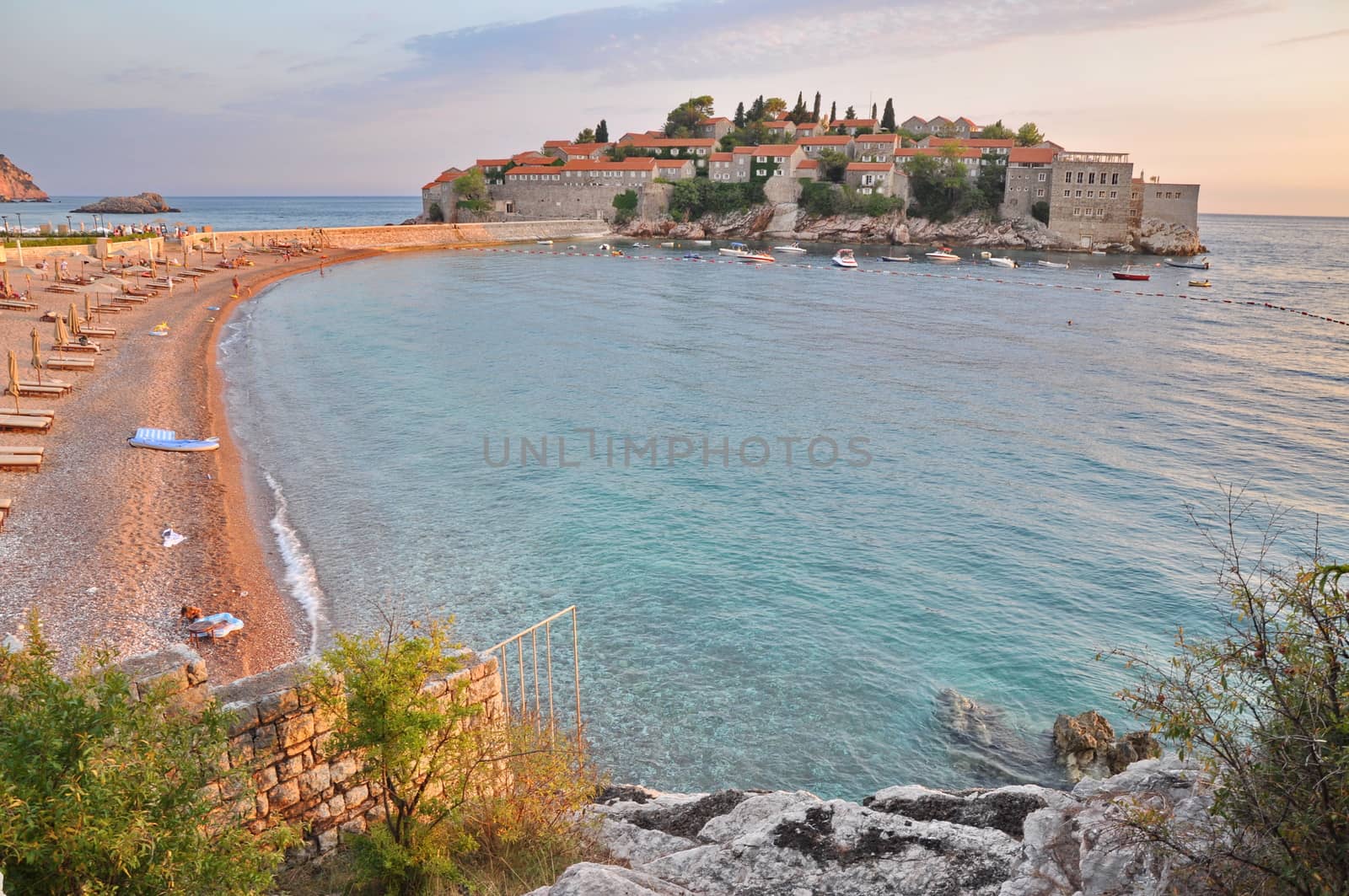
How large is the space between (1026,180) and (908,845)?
127m

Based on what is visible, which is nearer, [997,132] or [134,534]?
[134,534]

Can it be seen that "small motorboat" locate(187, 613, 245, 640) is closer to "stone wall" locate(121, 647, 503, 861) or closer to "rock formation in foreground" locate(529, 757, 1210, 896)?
"stone wall" locate(121, 647, 503, 861)

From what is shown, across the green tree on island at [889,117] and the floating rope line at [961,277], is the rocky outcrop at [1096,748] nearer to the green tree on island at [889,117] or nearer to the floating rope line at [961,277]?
the floating rope line at [961,277]

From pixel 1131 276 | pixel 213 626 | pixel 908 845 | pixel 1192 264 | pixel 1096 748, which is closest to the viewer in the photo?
pixel 908 845

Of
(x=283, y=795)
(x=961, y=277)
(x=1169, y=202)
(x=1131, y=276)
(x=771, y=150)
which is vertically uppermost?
(x=771, y=150)

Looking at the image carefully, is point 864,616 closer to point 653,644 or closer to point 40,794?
point 653,644

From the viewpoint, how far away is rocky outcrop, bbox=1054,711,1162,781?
12.6 meters

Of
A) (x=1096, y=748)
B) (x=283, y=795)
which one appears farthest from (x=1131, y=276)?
(x=283, y=795)

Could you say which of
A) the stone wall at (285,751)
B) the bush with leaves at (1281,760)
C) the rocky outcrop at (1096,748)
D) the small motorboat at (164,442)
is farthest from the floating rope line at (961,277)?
the stone wall at (285,751)

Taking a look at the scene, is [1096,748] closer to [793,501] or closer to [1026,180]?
[793,501]

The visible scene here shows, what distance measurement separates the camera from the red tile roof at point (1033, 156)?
378 feet

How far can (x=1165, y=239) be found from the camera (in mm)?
114062

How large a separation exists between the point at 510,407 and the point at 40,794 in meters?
29.5

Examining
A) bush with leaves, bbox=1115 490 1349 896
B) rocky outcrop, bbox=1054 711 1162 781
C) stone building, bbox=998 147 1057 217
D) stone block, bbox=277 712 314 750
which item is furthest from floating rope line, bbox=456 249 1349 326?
stone block, bbox=277 712 314 750
